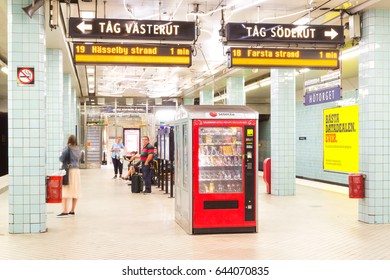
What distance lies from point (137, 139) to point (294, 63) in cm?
1860

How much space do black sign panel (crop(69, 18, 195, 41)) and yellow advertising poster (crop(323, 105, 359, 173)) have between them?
8.25m

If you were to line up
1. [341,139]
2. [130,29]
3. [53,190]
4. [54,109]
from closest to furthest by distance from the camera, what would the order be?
[130,29], [53,190], [54,109], [341,139]

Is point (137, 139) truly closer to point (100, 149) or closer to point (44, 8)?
point (100, 149)

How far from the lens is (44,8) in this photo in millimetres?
7625

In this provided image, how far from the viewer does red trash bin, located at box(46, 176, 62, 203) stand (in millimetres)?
7680

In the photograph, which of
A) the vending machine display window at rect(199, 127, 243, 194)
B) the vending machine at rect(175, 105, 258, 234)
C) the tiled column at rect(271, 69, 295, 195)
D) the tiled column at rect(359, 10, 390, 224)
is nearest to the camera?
the vending machine at rect(175, 105, 258, 234)

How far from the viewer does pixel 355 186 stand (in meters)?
8.45

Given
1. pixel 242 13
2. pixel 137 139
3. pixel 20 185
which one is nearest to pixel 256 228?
pixel 20 185

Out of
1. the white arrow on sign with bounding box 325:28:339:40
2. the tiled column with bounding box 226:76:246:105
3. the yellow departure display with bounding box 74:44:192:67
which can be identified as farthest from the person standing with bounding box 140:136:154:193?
the white arrow on sign with bounding box 325:28:339:40

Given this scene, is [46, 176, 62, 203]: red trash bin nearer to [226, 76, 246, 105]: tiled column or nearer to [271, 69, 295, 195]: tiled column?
[271, 69, 295, 195]: tiled column

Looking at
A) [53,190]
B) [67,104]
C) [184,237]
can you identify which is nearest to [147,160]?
[67,104]

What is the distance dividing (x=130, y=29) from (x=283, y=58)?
7.96 feet

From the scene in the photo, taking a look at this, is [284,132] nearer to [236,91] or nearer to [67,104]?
[236,91]

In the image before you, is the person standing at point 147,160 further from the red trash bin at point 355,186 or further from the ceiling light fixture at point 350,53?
the red trash bin at point 355,186
